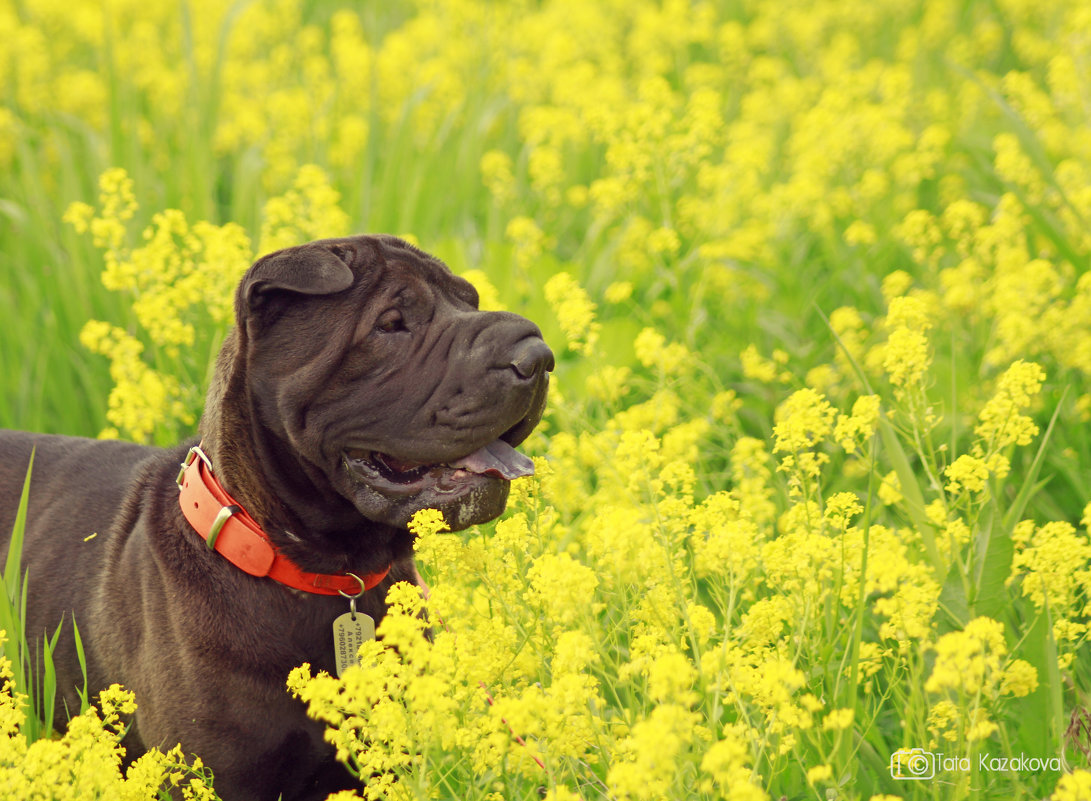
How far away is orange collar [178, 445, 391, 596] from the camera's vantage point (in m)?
2.58

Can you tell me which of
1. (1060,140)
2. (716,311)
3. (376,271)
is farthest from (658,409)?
(1060,140)

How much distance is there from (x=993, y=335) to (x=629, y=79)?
4.85 m

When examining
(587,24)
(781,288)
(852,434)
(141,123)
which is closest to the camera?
(852,434)

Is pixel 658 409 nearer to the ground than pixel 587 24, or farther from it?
nearer to the ground

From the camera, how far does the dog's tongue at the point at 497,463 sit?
2656 millimetres

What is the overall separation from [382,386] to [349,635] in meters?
0.60

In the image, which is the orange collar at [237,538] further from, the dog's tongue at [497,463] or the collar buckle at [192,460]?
the dog's tongue at [497,463]

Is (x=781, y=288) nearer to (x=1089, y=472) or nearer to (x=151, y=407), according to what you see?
(x=1089, y=472)

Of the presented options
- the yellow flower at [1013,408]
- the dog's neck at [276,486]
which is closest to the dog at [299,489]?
the dog's neck at [276,486]

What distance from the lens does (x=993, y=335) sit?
13.4ft

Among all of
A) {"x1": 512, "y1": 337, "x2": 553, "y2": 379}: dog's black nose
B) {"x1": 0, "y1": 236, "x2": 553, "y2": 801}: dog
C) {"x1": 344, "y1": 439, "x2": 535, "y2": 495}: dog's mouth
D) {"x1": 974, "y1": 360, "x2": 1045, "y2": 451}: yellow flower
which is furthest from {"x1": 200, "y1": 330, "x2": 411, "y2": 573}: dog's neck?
{"x1": 974, "y1": 360, "x2": 1045, "y2": 451}: yellow flower

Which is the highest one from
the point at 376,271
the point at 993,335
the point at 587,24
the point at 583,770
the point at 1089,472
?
the point at 587,24

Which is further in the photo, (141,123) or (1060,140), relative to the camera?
(141,123)

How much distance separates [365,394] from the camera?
8.66ft
